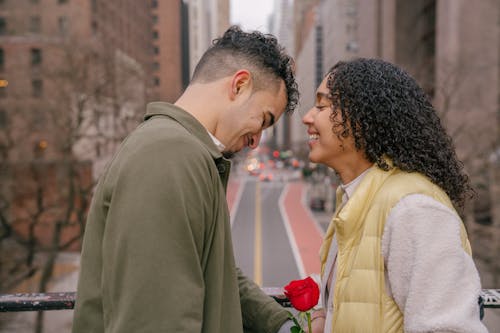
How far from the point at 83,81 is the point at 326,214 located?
34.8 meters

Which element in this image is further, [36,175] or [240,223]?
[240,223]

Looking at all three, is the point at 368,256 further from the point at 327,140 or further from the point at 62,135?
the point at 62,135

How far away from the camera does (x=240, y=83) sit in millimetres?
1900

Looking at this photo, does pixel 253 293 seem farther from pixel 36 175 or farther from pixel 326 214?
pixel 326 214

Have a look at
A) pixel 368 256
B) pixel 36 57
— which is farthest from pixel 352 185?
pixel 36 57

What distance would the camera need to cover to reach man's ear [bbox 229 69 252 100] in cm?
189

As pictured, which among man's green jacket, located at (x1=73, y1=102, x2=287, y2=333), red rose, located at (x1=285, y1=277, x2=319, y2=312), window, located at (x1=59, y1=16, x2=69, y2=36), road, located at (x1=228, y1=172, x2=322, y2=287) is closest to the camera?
man's green jacket, located at (x1=73, y1=102, x2=287, y2=333)

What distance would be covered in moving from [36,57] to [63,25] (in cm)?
273

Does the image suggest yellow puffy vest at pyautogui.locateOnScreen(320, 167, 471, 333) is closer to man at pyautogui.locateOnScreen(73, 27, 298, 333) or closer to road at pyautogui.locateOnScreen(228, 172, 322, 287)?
man at pyautogui.locateOnScreen(73, 27, 298, 333)

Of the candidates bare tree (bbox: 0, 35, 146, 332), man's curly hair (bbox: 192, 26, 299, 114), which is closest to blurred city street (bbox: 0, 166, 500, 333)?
bare tree (bbox: 0, 35, 146, 332)

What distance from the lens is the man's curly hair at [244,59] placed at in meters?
1.92

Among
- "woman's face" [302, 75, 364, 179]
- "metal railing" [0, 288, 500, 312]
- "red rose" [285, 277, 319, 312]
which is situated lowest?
"metal railing" [0, 288, 500, 312]

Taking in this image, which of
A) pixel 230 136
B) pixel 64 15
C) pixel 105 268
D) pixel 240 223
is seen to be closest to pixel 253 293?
pixel 230 136

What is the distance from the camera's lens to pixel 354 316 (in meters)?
1.85
